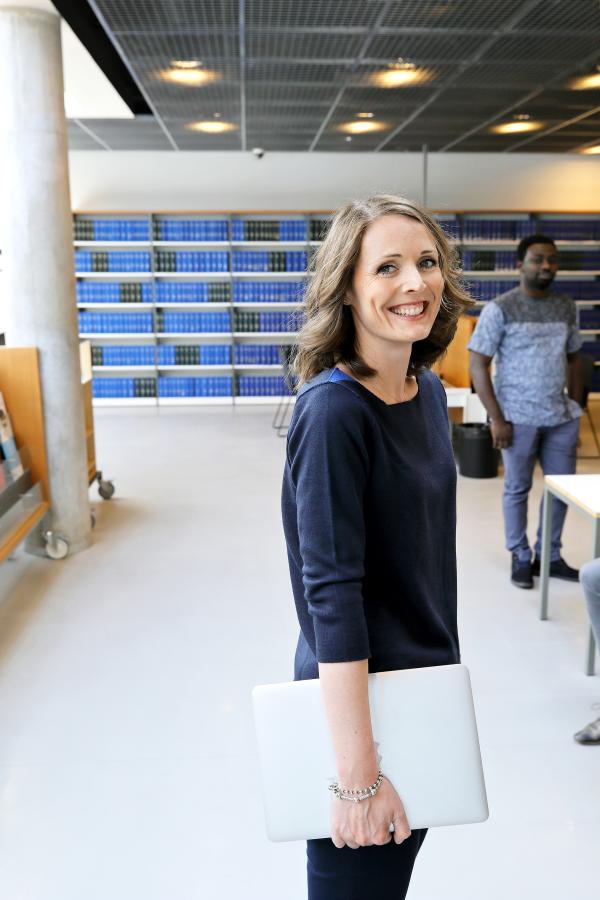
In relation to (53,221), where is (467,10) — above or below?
above

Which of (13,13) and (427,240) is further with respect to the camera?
(13,13)

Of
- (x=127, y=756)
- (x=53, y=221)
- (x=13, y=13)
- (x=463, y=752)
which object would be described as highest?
(x=13, y=13)

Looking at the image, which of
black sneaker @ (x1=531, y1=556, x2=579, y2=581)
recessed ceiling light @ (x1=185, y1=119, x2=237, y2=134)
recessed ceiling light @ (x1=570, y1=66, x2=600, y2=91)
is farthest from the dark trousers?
recessed ceiling light @ (x1=185, y1=119, x2=237, y2=134)

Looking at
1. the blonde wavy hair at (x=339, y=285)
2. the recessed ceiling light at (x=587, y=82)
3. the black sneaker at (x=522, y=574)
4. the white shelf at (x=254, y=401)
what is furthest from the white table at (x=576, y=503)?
the white shelf at (x=254, y=401)

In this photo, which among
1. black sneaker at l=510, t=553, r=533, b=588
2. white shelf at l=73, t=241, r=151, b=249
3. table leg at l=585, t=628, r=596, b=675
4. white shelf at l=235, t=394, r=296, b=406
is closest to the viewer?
table leg at l=585, t=628, r=596, b=675

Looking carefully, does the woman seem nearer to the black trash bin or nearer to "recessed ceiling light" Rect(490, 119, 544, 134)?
the black trash bin

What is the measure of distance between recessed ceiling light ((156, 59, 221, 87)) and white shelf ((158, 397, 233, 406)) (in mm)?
4368

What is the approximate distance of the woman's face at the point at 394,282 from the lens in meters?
1.07

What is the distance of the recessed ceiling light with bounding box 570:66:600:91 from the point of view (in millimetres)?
5938

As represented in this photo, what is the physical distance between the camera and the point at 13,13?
4.05 meters

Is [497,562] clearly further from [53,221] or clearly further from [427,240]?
[427,240]

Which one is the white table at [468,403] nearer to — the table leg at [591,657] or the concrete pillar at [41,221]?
the concrete pillar at [41,221]

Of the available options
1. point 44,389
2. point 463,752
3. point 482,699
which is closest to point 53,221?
point 44,389

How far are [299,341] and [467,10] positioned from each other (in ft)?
13.6
